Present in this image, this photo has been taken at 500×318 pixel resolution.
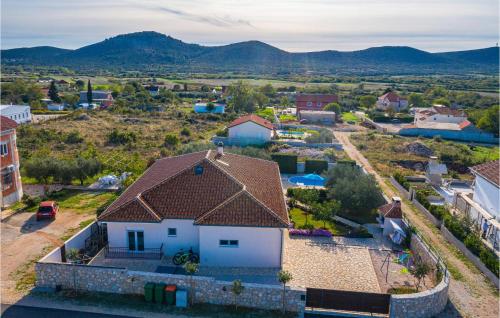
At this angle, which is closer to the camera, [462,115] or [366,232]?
[366,232]

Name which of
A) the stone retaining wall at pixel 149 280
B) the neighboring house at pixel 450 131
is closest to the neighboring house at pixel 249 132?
the neighboring house at pixel 450 131

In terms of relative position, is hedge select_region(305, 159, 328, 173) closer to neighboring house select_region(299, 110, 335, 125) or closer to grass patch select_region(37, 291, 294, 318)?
grass patch select_region(37, 291, 294, 318)

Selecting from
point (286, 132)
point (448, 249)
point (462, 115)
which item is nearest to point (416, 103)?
point (462, 115)

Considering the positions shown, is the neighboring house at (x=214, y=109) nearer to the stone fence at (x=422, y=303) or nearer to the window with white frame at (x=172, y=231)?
the window with white frame at (x=172, y=231)

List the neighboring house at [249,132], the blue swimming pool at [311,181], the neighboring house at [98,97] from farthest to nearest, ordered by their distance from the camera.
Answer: the neighboring house at [98,97], the neighboring house at [249,132], the blue swimming pool at [311,181]

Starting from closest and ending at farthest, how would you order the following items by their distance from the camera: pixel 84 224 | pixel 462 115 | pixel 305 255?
1. pixel 305 255
2. pixel 84 224
3. pixel 462 115

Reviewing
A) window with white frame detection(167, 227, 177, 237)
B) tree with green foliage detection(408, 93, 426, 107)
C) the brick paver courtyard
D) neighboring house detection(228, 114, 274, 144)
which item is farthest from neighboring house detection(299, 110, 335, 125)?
window with white frame detection(167, 227, 177, 237)

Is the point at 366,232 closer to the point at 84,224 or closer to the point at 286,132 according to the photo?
the point at 84,224

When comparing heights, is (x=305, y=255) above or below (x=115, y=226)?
below
